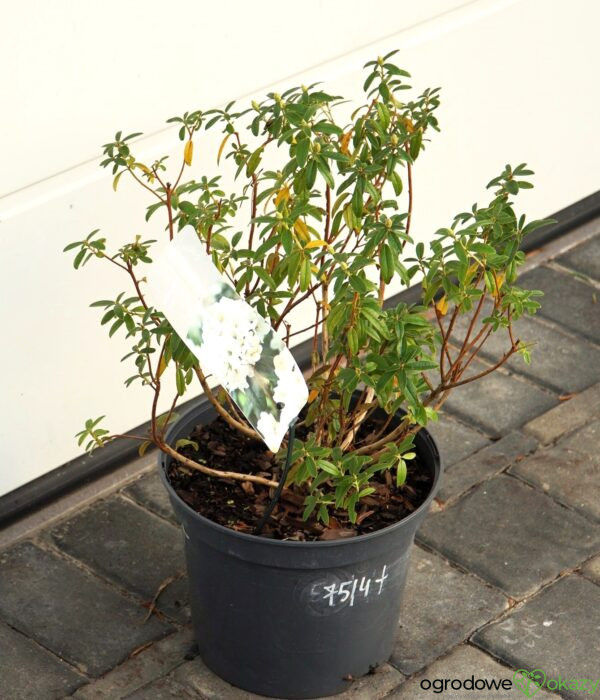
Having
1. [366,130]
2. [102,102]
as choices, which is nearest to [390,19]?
[102,102]

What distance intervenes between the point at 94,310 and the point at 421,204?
A: 4.50 feet

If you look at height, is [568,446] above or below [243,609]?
below

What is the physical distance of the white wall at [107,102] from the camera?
126 inches

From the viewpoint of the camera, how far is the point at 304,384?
2580 mm

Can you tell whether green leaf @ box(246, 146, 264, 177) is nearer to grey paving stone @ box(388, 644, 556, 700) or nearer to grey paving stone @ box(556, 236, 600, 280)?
grey paving stone @ box(388, 644, 556, 700)

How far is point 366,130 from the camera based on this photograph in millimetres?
2713

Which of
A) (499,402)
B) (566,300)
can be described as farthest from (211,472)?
(566,300)

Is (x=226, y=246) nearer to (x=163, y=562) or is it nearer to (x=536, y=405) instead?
(x=163, y=562)

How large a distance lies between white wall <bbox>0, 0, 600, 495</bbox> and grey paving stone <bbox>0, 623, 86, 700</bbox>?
1.76ft

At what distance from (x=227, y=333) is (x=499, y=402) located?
1766mm

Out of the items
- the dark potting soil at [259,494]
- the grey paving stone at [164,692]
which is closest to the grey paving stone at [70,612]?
the grey paving stone at [164,692]

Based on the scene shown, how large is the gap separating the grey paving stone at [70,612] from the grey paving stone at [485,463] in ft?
3.26

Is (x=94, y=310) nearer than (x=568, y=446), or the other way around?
(x=94, y=310)

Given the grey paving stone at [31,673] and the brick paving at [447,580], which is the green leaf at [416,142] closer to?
the brick paving at [447,580]
